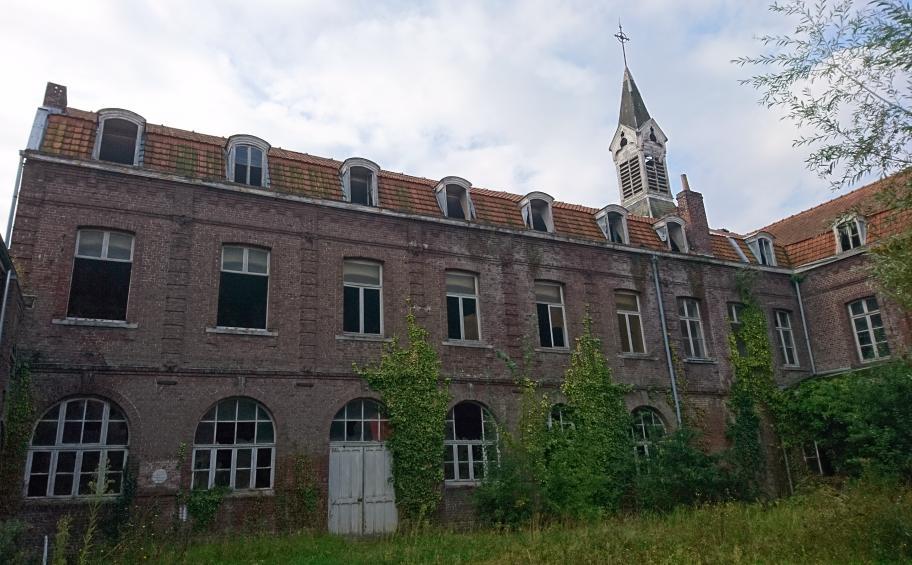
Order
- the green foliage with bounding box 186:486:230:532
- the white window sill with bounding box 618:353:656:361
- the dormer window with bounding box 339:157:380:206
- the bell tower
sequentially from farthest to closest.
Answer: the bell tower
the white window sill with bounding box 618:353:656:361
the dormer window with bounding box 339:157:380:206
the green foliage with bounding box 186:486:230:532

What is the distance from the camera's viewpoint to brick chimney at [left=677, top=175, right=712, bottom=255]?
21969 mm

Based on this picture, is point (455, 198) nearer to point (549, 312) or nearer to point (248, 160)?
point (549, 312)

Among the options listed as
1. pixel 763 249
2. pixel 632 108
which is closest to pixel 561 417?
pixel 763 249

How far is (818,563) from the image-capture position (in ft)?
30.5

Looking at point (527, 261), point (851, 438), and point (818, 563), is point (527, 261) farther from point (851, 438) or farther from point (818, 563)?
point (818, 563)

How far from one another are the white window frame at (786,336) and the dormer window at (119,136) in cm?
1944

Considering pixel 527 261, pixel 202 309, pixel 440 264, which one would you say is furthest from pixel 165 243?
pixel 527 261

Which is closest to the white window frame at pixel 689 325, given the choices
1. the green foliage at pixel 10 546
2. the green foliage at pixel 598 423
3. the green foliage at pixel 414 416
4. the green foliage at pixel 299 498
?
the green foliage at pixel 598 423

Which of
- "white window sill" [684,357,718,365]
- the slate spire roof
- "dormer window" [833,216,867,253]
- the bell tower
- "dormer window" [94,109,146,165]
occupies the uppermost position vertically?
the slate spire roof

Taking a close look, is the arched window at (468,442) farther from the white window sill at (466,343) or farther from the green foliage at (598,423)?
the green foliage at (598,423)

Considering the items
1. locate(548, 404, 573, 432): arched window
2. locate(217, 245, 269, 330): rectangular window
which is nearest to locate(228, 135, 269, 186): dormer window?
locate(217, 245, 269, 330): rectangular window

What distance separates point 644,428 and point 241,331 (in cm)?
1100

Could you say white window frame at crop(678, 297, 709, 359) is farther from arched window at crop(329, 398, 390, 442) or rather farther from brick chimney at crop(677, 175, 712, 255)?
arched window at crop(329, 398, 390, 442)

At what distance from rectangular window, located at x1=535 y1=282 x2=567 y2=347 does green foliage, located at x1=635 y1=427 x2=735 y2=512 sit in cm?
385
